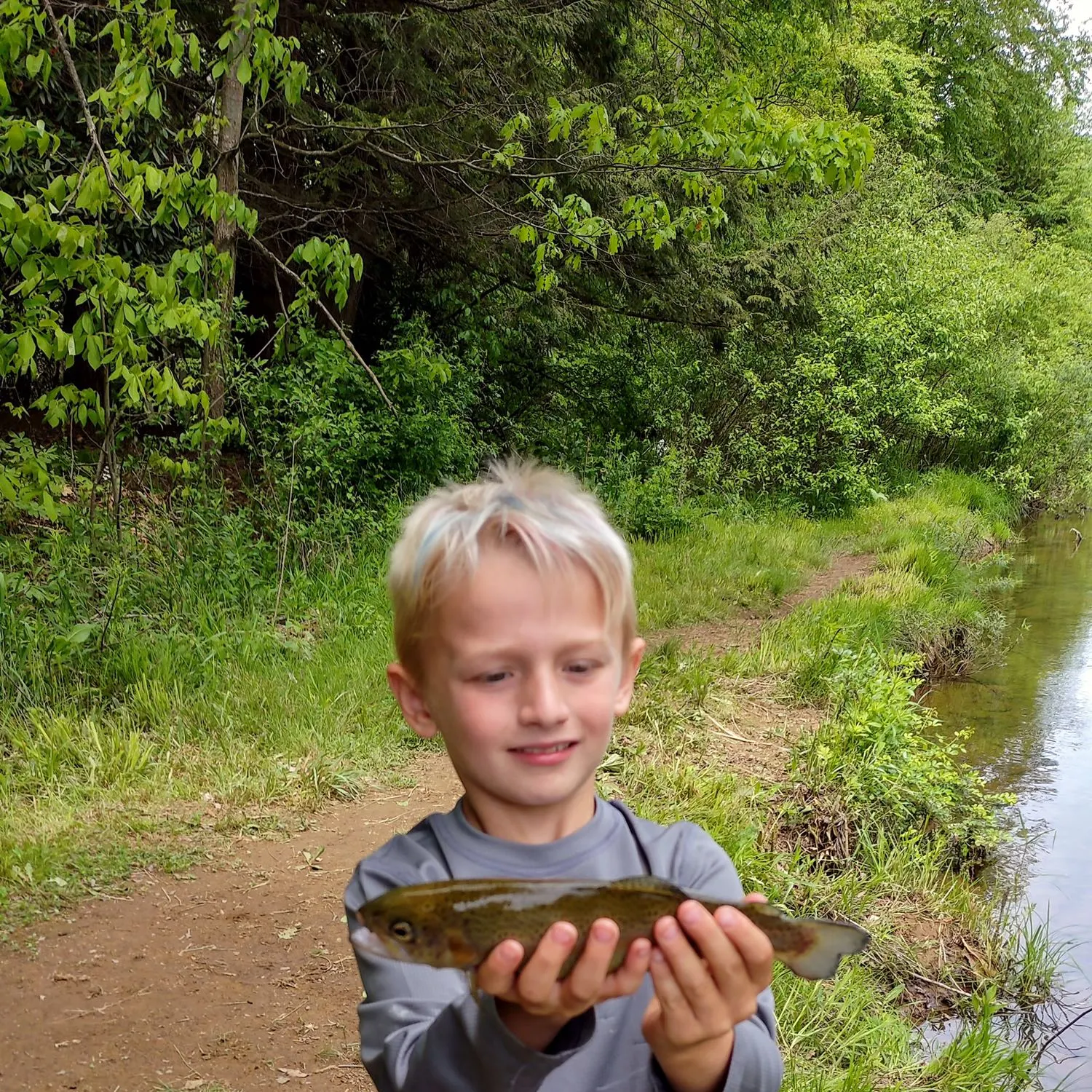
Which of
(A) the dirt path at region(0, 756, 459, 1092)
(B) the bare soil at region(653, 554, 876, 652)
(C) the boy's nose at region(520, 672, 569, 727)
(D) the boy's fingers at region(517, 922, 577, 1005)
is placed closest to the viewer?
(D) the boy's fingers at region(517, 922, 577, 1005)

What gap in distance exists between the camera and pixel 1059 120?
1475 inches

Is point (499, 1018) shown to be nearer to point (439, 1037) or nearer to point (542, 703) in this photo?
point (439, 1037)

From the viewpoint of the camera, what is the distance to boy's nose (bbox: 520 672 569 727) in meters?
1.46

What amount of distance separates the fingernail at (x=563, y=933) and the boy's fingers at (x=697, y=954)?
0.11 m

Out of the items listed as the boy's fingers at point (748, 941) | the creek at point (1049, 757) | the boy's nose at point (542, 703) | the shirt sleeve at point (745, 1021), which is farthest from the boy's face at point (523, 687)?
the creek at point (1049, 757)

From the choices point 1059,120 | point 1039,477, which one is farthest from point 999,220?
point 1059,120

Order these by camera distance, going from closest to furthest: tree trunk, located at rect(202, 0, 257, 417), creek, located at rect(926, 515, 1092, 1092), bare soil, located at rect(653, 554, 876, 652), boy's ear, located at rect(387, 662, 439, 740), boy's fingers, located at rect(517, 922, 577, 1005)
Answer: boy's fingers, located at rect(517, 922, 577, 1005) < boy's ear, located at rect(387, 662, 439, 740) < creek, located at rect(926, 515, 1092, 1092) < tree trunk, located at rect(202, 0, 257, 417) < bare soil, located at rect(653, 554, 876, 652)

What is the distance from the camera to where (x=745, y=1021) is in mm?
1413

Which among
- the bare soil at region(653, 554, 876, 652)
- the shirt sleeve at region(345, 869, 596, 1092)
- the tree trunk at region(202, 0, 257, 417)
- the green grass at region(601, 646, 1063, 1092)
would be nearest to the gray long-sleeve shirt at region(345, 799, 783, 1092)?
the shirt sleeve at region(345, 869, 596, 1092)

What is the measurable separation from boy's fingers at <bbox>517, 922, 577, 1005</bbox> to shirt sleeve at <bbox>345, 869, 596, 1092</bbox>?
6cm

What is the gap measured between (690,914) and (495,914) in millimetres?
234

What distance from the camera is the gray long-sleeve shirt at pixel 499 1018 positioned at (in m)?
1.26

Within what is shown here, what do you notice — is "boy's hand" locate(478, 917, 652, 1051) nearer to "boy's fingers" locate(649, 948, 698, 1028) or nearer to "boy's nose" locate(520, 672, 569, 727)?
"boy's fingers" locate(649, 948, 698, 1028)

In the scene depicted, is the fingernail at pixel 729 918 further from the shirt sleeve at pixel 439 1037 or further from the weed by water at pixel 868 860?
the weed by water at pixel 868 860
